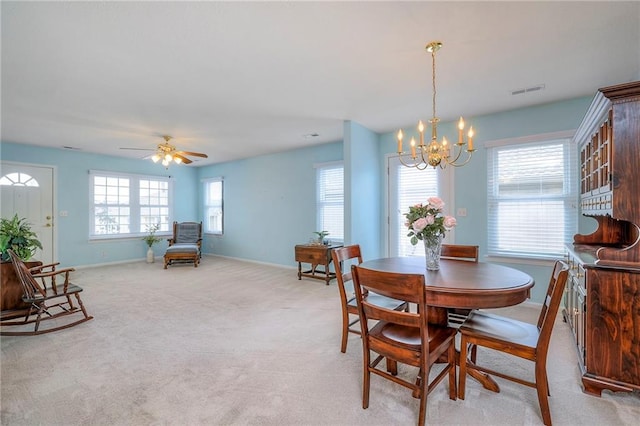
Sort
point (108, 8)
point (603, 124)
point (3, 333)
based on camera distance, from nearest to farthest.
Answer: point (108, 8) → point (603, 124) → point (3, 333)

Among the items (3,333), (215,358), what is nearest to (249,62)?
(215,358)

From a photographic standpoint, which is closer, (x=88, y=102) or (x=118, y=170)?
(x=88, y=102)

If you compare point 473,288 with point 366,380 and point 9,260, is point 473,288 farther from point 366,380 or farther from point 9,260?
point 9,260

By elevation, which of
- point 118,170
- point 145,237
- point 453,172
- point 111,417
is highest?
point 118,170

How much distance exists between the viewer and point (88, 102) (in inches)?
135

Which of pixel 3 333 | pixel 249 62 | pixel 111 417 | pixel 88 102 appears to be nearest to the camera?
pixel 111 417

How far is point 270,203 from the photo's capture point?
21.2 feet

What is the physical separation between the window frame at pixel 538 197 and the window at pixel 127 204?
7.07m

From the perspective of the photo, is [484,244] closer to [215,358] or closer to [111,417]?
[215,358]

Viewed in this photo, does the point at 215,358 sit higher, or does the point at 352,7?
the point at 352,7

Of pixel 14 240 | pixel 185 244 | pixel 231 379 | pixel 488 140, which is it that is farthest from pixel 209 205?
pixel 488 140

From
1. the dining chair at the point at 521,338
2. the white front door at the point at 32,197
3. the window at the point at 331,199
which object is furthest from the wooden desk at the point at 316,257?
the white front door at the point at 32,197

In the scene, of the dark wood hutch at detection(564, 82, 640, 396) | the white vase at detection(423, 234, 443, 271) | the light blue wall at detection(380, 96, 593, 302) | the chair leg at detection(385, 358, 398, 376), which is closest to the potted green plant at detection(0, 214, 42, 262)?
the chair leg at detection(385, 358, 398, 376)

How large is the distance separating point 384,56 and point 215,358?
2.83 m
